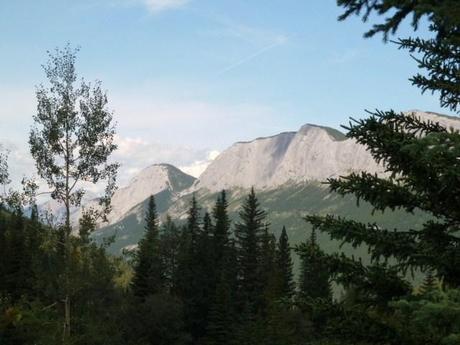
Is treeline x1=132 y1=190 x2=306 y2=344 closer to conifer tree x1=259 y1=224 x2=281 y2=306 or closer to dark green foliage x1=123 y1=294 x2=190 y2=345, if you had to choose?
conifer tree x1=259 y1=224 x2=281 y2=306

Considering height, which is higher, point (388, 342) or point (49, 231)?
point (49, 231)

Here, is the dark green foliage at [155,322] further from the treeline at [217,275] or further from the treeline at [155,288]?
the treeline at [217,275]

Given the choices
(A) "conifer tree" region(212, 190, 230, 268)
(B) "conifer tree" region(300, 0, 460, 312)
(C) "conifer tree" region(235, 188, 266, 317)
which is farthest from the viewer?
(A) "conifer tree" region(212, 190, 230, 268)

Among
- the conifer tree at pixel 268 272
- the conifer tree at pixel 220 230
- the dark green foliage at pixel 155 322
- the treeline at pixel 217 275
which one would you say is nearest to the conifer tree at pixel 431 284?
the treeline at pixel 217 275

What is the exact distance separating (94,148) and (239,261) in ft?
185

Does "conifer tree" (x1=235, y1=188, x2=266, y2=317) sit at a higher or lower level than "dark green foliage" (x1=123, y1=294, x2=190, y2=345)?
higher

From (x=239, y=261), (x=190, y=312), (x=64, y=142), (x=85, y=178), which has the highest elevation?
(x=64, y=142)

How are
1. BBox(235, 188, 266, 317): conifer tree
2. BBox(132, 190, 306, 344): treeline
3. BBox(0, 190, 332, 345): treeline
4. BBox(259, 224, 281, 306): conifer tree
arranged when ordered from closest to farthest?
1. BBox(0, 190, 332, 345): treeline
2. BBox(132, 190, 306, 344): treeline
3. BBox(259, 224, 281, 306): conifer tree
4. BBox(235, 188, 266, 317): conifer tree

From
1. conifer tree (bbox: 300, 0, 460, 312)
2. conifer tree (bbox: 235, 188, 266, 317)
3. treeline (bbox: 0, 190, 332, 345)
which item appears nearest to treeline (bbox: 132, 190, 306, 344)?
conifer tree (bbox: 235, 188, 266, 317)

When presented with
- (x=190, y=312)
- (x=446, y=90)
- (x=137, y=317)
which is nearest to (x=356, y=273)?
(x=446, y=90)

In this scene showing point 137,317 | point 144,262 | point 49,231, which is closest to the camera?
point 49,231

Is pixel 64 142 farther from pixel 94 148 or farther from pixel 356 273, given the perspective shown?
pixel 356 273

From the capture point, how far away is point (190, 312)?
234 feet

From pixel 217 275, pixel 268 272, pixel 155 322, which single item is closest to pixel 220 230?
pixel 217 275
